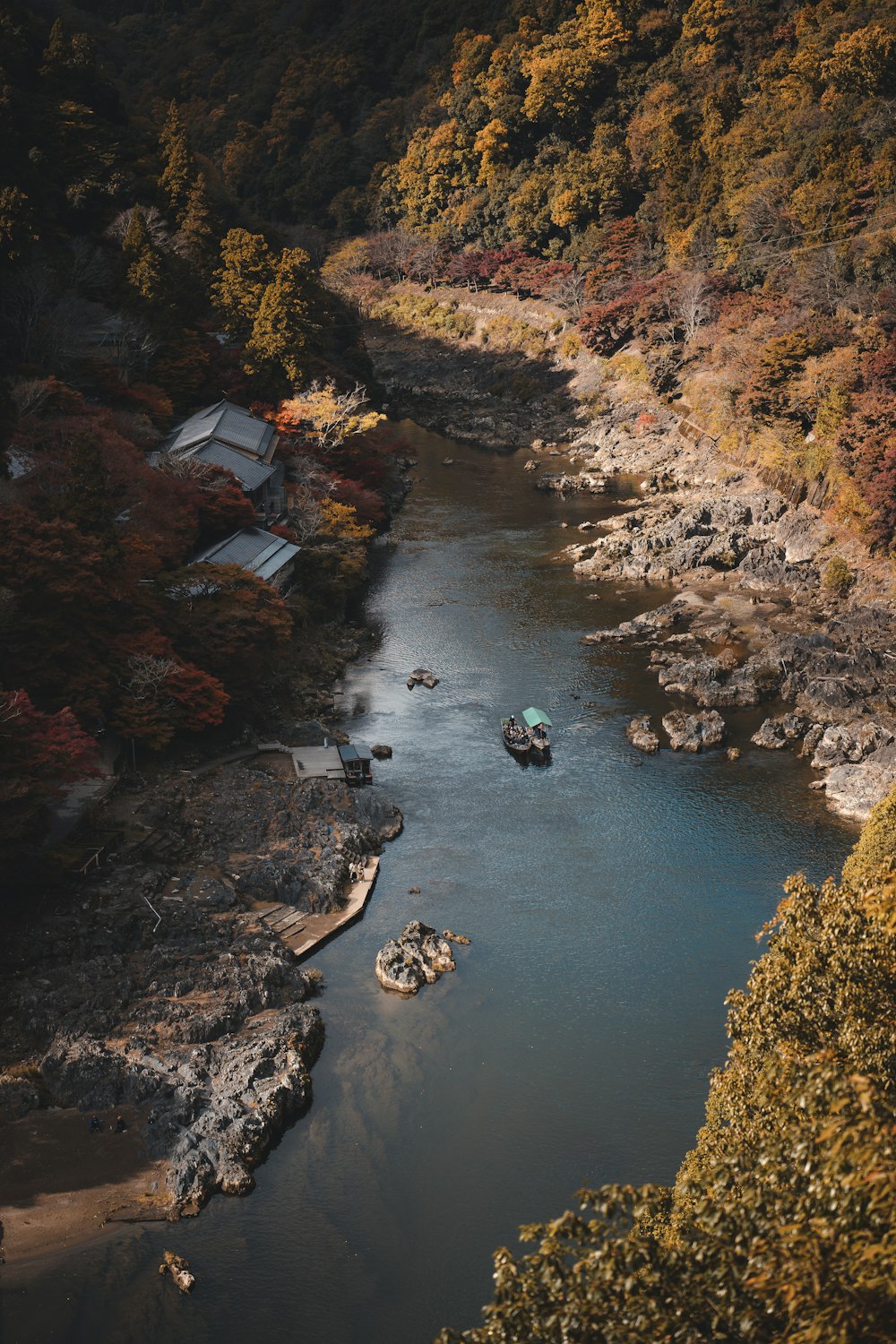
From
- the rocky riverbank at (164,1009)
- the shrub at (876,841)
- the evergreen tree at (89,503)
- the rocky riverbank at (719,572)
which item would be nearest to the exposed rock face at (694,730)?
the rocky riverbank at (719,572)

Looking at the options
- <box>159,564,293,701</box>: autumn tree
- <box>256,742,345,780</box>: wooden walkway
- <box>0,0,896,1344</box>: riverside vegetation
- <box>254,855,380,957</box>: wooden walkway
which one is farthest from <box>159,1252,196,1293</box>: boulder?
<box>159,564,293,701</box>: autumn tree

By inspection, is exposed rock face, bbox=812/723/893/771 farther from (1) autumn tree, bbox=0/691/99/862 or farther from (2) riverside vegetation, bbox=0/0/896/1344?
(1) autumn tree, bbox=0/691/99/862

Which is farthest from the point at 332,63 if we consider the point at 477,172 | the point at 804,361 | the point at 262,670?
the point at 262,670

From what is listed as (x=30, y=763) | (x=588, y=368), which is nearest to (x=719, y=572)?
(x=30, y=763)

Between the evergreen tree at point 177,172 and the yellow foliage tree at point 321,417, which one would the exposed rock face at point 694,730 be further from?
the evergreen tree at point 177,172

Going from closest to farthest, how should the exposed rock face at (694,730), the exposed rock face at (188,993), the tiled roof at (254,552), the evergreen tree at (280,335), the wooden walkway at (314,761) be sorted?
the exposed rock face at (188,993), the wooden walkway at (314,761), the exposed rock face at (694,730), the tiled roof at (254,552), the evergreen tree at (280,335)

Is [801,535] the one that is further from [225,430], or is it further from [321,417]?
[225,430]

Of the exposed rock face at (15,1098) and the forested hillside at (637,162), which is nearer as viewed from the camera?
the exposed rock face at (15,1098)
